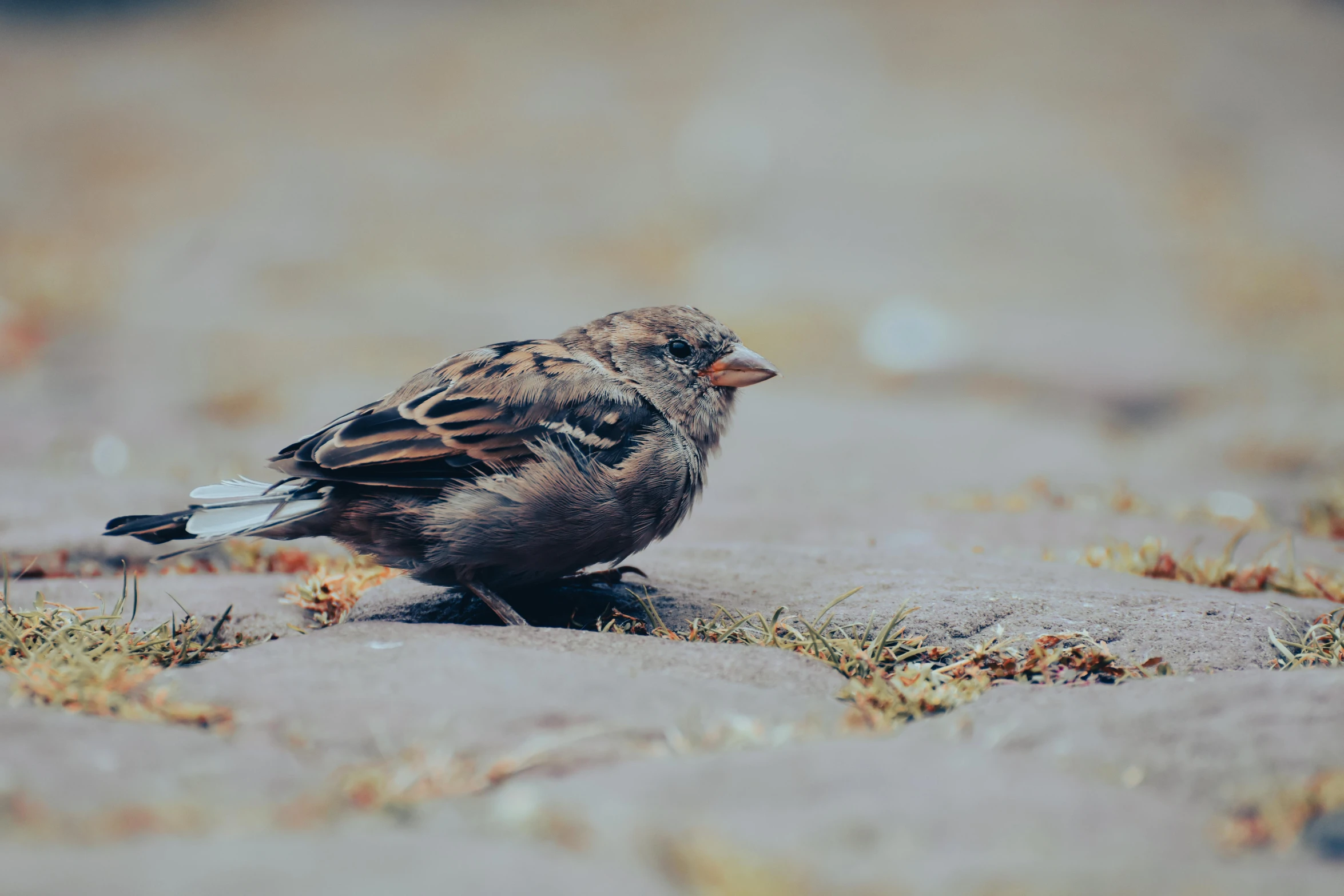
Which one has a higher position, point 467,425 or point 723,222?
point 723,222

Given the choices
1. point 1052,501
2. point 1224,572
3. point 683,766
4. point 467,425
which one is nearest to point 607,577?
point 467,425

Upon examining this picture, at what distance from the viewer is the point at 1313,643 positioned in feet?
11.4

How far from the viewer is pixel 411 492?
366cm

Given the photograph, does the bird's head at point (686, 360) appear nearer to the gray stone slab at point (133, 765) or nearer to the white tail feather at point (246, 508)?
the white tail feather at point (246, 508)

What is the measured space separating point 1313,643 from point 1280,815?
1.76m

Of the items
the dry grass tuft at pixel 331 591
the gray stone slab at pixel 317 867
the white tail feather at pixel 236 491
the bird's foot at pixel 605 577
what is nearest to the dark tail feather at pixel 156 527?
the white tail feather at pixel 236 491

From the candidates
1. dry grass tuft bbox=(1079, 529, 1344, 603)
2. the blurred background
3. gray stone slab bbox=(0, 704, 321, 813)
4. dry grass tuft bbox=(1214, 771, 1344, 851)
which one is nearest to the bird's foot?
gray stone slab bbox=(0, 704, 321, 813)

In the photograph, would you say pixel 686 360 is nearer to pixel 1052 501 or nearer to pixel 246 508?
pixel 246 508

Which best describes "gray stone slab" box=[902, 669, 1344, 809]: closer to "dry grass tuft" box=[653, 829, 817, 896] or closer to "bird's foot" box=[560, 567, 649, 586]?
"dry grass tuft" box=[653, 829, 817, 896]

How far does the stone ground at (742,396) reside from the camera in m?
1.94

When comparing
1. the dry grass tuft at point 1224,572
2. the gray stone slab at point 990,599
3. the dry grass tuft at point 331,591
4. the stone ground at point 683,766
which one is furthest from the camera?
the dry grass tuft at point 1224,572

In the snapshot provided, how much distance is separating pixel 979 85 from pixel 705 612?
17.5 metres

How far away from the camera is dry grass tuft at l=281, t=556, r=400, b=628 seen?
13.6ft

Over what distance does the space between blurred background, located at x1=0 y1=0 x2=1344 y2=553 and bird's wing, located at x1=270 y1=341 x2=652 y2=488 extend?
2.88 meters
